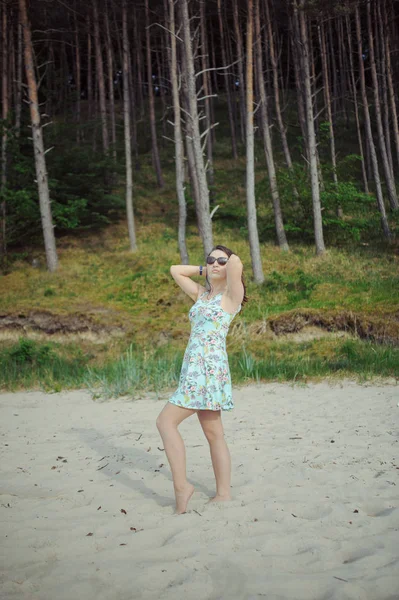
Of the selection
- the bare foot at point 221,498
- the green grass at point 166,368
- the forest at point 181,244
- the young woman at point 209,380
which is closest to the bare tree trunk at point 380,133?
the forest at point 181,244

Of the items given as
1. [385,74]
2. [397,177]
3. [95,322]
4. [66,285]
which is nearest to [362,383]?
[95,322]

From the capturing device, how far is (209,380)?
3752 millimetres

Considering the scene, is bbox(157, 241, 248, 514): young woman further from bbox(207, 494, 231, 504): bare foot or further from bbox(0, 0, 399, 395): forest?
bbox(0, 0, 399, 395): forest

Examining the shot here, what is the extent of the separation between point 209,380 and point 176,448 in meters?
0.55

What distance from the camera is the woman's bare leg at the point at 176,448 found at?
12.3 ft

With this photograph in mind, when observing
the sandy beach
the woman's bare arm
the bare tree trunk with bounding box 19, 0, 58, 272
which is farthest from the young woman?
the bare tree trunk with bounding box 19, 0, 58, 272

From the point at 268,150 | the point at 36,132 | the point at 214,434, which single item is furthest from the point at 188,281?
the point at 36,132

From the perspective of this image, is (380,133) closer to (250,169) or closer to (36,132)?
(250,169)

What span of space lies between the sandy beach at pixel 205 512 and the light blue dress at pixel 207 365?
823mm

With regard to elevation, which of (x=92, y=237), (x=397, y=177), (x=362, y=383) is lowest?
(x=362, y=383)

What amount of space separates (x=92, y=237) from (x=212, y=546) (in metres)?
22.8

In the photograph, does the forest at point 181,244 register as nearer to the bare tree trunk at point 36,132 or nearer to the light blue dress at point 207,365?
the bare tree trunk at point 36,132

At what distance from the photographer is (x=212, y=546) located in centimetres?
323

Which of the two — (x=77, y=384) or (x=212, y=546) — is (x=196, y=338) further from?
(x=77, y=384)
